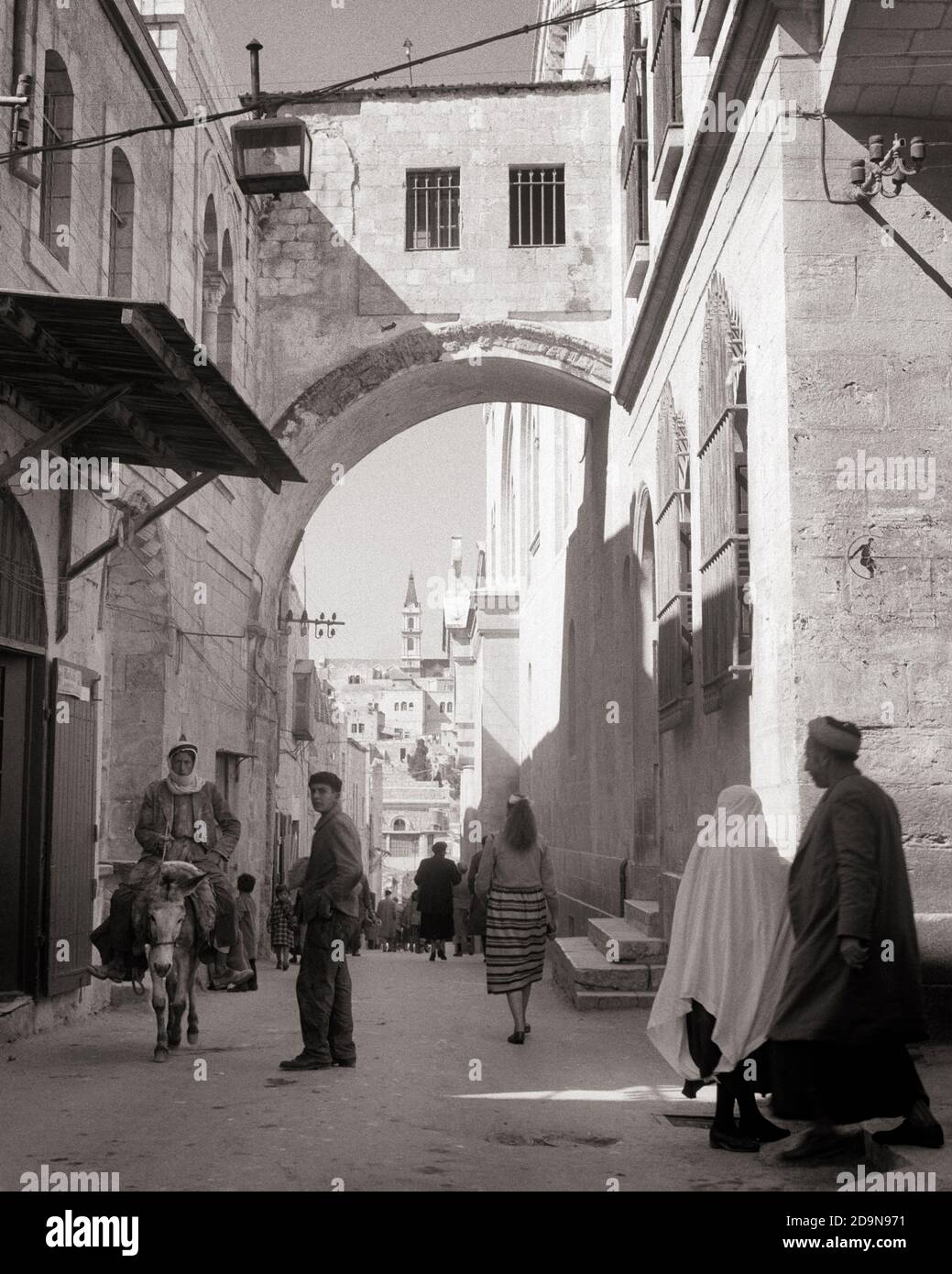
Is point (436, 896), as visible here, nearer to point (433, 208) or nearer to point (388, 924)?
point (433, 208)

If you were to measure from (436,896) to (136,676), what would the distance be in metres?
5.53

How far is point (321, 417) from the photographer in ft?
56.6

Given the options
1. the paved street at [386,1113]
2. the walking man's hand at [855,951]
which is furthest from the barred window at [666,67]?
the walking man's hand at [855,951]

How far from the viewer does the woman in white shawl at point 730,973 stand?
5.47 meters

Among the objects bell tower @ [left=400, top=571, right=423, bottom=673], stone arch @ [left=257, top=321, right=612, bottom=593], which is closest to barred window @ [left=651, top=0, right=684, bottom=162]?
stone arch @ [left=257, top=321, right=612, bottom=593]

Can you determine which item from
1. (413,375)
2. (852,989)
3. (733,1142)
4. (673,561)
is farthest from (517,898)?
(413,375)

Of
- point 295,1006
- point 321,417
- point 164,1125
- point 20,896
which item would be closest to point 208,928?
point 20,896

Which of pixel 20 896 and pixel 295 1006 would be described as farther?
pixel 295 1006

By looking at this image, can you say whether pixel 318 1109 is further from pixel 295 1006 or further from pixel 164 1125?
pixel 295 1006

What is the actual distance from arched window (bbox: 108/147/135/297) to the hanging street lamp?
37.5 inches

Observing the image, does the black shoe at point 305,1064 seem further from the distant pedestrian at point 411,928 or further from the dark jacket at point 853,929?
the distant pedestrian at point 411,928

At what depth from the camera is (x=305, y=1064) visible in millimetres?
7512

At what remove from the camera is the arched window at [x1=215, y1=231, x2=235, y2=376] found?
1577cm

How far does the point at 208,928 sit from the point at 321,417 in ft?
32.9
